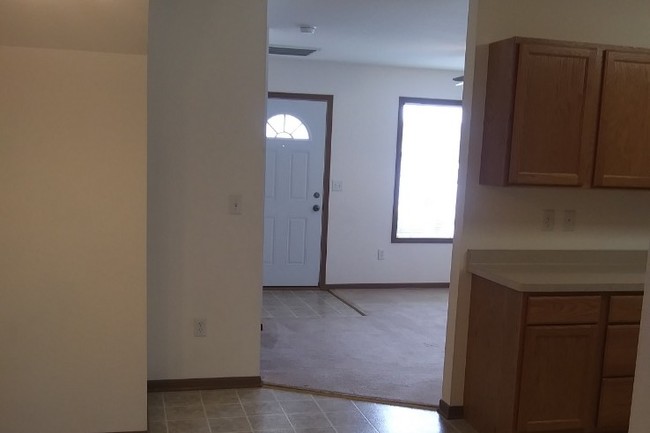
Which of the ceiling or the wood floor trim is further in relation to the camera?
the ceiling

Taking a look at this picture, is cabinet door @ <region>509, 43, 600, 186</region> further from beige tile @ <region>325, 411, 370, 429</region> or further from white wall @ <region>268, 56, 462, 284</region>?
white wall @ <region>268, 56, 462, 284</region>

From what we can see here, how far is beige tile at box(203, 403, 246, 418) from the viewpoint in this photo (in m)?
3.25

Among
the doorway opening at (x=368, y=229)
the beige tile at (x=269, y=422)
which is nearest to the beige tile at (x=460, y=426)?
the doorway opening at (x=368, y=229)

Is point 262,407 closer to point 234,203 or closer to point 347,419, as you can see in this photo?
point 347,419

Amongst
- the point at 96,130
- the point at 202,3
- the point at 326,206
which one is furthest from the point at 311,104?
the point at 96,130

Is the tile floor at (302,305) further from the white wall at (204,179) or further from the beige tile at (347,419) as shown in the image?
the beige tile at (347,419)

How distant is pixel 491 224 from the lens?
3.30 m

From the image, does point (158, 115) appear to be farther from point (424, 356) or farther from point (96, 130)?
point (424, 356)

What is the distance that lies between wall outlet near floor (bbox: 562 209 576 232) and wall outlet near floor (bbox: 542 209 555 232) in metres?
0.08

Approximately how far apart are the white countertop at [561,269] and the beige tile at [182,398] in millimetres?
1772

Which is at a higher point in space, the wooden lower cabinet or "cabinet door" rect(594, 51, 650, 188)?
"cabinet door" rect(594, 51, 650, 188)

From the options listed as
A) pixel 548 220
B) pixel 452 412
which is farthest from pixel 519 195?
pixel 452 412

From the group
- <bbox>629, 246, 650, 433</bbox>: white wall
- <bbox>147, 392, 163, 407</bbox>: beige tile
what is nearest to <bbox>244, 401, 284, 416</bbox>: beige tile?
<bbox>147, 392, 163, 407</bbox>: beige tile

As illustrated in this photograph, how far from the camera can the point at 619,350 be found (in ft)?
9.75
